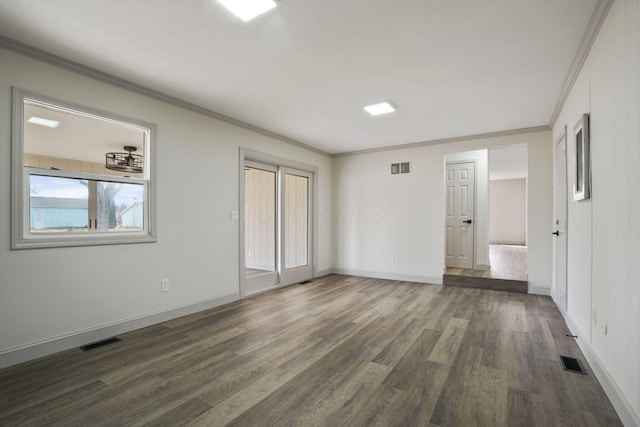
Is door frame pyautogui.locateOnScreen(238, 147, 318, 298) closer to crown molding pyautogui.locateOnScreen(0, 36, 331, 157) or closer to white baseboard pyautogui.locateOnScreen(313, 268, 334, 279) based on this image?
white baseboard pyautogui.locateOnScreen(313, 268, 334, 279)

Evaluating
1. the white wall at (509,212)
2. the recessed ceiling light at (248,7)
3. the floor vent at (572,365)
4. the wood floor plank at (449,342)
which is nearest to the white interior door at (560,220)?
the floor vent at (572,365)

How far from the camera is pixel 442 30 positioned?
2.25 m

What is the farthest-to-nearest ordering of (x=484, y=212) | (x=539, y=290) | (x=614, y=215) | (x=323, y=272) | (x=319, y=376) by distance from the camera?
(x=323, y=272), (x=484, y=212), (x=539, y=290), (x=319, y=376), (x=614, y=215)

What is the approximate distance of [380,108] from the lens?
3.87m

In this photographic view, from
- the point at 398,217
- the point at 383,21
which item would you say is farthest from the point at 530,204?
the point at 383,21

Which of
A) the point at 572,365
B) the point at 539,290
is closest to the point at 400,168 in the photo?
the point at 539,290

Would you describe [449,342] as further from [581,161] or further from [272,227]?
[272,227]

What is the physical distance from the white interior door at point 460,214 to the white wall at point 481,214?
0.24 ft

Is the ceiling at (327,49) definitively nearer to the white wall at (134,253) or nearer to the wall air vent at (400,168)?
the white wall at (134,253)

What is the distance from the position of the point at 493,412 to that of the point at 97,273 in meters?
3.39

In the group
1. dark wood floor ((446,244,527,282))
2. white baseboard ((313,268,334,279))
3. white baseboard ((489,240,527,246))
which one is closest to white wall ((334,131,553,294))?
white baseboard ((313,268,334,279))

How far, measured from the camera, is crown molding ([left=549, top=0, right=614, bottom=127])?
1.99 m

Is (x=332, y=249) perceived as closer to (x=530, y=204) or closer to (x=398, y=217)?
(x=398, y=217)

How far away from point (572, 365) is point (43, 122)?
4.87m
